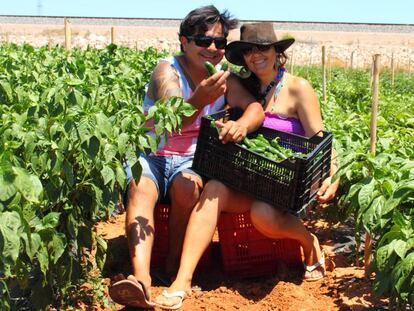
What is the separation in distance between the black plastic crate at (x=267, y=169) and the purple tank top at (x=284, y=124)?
0.55 feet

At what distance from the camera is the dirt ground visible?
3.47 m

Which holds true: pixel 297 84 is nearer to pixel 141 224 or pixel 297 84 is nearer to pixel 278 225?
pixel 278 225

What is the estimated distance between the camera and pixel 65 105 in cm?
290

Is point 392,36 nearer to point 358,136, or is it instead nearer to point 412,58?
point 412,58

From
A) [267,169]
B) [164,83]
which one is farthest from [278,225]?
[164,83]

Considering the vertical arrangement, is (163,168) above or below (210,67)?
below

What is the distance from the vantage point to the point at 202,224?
138 inches

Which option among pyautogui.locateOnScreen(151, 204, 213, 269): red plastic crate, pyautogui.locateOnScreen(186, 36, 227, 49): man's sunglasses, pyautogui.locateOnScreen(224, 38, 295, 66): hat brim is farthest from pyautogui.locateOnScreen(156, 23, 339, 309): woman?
pyautogui.locateOnScreen(151, 204, 213, 269): red plastic crate

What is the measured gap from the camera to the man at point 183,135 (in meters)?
3.48

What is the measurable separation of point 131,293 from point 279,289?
3.04 ft

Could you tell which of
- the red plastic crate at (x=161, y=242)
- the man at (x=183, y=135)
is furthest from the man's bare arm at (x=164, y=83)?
the red plastic crate at (x=161, y=242)

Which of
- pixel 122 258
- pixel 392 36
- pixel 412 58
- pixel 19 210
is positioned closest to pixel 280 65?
pixel 122 258

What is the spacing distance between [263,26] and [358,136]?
3.42ft

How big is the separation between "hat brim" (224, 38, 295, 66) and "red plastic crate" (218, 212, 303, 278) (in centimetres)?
96
